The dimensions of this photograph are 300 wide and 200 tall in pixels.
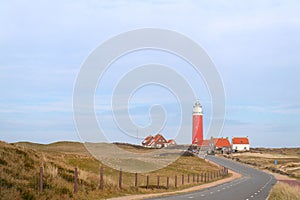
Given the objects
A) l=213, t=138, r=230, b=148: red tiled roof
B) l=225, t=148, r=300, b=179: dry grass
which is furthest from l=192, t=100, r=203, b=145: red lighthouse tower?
l=213, t=138, r=230, b=148: red tiled roof

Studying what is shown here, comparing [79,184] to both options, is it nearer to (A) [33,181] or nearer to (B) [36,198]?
(A) [33,181]

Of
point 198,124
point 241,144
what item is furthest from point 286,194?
point 241,144

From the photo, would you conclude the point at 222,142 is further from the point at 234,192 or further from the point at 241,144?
the point at 234,192

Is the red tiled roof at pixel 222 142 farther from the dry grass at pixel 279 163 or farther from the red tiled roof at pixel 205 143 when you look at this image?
the dry grass at pixel 279 163

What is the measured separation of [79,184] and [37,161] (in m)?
3.64

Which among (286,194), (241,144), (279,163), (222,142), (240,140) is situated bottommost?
(286,194)

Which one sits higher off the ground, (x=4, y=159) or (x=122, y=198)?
(x=4, y=159)

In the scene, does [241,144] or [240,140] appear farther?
[240,140]

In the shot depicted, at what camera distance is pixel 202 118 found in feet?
447

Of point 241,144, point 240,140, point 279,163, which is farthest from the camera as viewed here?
point 240,140

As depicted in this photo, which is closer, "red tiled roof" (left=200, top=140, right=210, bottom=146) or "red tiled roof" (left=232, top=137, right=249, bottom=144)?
"red tiled roof" (left=200, top=140, right=210, bottom=146)

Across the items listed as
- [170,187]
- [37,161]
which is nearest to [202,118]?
[170,187]

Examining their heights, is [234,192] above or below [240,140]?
below

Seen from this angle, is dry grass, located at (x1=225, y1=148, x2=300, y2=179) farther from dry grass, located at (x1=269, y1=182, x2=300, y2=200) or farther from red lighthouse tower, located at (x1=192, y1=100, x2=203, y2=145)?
dry grass, located at (x1=269, y1=182, x2=300, y2=200)
